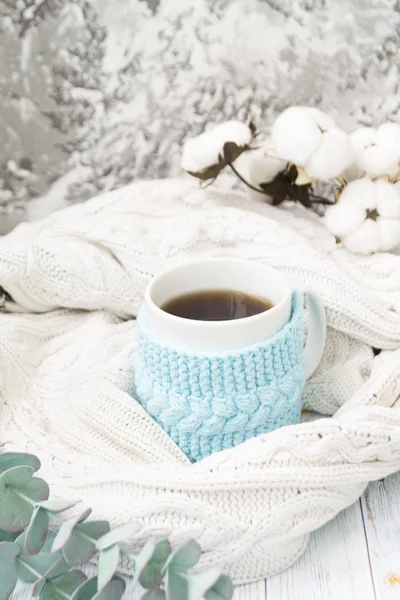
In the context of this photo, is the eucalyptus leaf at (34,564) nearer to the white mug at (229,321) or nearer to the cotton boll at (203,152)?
the white mug at (229,321)

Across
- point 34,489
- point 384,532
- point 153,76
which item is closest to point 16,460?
point 34,489

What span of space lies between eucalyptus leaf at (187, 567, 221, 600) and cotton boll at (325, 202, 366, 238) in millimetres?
404

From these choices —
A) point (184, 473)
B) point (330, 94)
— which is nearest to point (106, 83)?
point (330, 94)

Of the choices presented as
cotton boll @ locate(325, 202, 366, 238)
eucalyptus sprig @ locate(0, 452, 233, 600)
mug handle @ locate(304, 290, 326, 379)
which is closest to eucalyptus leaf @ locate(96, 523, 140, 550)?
eucalyptus sprig @ locate(0, 452, 233, 600)

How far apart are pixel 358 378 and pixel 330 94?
0.37 metres

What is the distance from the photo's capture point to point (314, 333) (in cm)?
59

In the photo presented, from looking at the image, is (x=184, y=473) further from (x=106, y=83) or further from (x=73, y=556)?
(x=106, y=83)

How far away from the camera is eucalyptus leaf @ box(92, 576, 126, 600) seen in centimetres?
40

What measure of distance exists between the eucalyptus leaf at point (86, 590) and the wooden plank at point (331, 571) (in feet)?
0.37

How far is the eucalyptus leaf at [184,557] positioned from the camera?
398mm

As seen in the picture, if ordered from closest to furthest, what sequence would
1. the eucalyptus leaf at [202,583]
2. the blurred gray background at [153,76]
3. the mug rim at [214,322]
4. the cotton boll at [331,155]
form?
the eucalyptus leaf at [202,583], the mug rim at [214,322], the cotton boll at [331,155], the blurred gray background at [153,76]

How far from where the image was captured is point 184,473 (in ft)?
1.52

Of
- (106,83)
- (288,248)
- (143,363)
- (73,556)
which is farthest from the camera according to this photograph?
(106,83)

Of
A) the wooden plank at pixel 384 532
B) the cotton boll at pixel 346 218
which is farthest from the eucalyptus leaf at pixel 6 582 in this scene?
the cotton boll at pixel 346 218
